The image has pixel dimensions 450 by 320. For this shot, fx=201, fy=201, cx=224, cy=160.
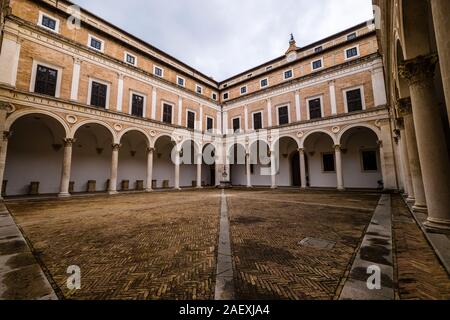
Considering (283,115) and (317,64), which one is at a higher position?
(317,64)

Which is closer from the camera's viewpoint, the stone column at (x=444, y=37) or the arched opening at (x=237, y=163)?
the stone column at (x=444, y=37)

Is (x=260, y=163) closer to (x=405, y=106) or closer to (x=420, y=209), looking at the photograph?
(x=405, y=106)

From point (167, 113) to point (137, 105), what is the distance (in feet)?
10.4

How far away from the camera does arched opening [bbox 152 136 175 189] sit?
22.5 meters

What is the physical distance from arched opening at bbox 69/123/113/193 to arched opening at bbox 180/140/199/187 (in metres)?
7.46

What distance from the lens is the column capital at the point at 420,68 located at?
489cm

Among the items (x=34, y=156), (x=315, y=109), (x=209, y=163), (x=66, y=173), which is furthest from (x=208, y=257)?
(x=209, y=163)

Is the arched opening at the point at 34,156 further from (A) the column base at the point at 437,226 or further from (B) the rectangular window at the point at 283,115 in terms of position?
(B) the rectangular window at the point at 283,115

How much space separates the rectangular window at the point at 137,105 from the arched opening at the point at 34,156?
5443mm

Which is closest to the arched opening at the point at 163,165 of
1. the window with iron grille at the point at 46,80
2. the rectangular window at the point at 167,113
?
the rectangular window at the point at 167,113

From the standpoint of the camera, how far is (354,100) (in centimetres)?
1727
